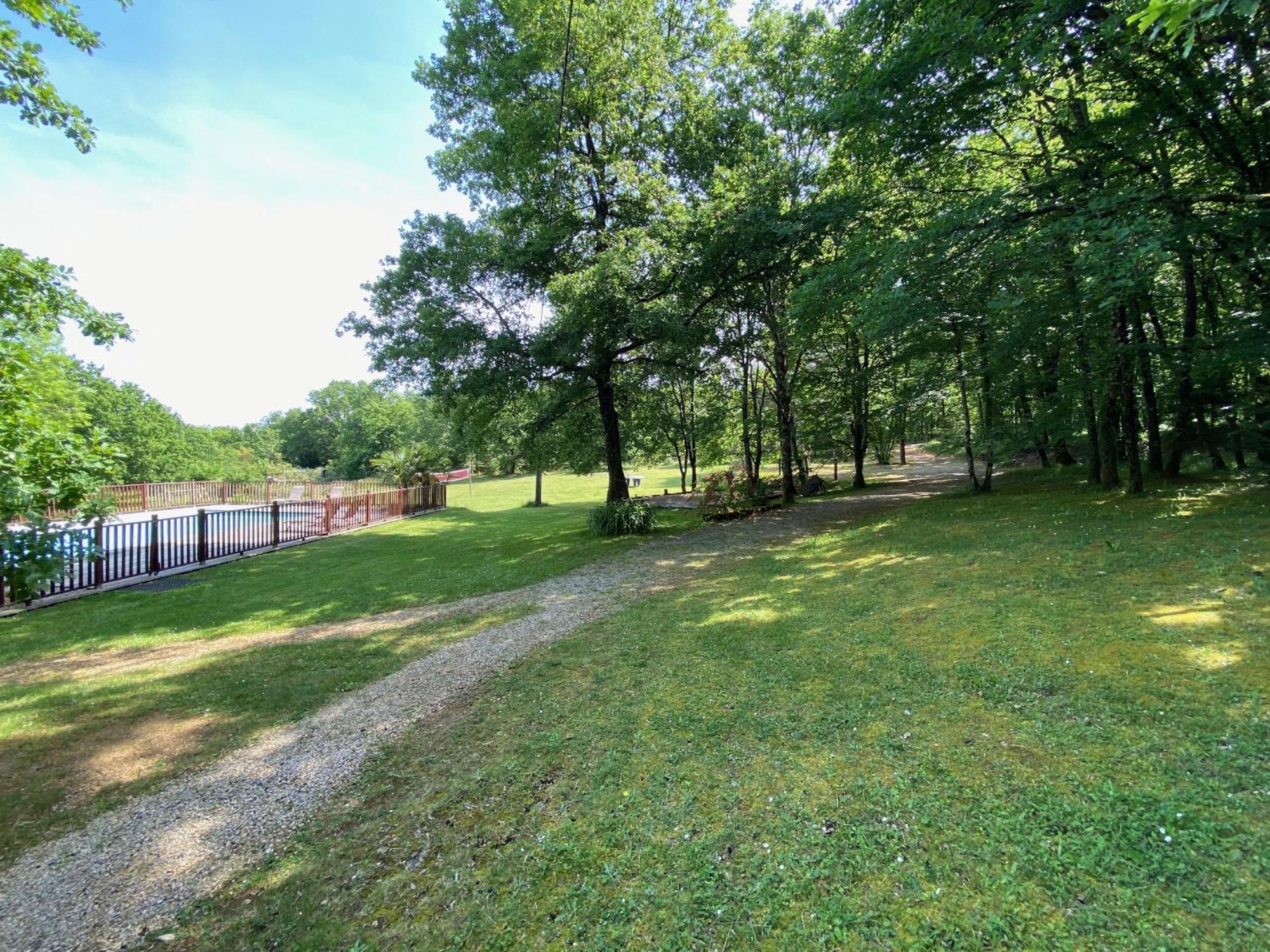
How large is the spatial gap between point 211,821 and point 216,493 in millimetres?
24672

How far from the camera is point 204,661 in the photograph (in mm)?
5543

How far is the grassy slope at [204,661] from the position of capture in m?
3.45

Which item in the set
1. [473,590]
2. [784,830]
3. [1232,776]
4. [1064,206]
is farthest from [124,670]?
[1064,206]

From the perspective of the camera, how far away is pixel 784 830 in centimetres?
249

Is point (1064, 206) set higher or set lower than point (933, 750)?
higher

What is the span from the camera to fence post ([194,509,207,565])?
11.1m

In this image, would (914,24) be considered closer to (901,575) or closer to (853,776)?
(901,575)

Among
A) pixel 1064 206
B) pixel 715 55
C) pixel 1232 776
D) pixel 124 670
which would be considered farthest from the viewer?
pixel 715 55

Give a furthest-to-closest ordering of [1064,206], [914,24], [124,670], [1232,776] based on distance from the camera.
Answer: [914,24]
[1064,206]
[124,670]
[1232,776]

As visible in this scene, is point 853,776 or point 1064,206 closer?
point 853,776

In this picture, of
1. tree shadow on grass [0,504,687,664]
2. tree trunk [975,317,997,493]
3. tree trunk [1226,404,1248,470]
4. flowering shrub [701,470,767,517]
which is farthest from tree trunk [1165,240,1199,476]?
tree shadow on grass [0,504,687,664]

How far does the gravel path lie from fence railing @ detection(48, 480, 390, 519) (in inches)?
601

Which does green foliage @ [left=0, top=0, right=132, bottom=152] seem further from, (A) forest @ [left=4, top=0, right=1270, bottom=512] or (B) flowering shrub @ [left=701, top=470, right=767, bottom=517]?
(B) flowering shrub @ [left=701, top=470, right=767, bottom=517]

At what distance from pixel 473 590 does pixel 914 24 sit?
432 inches
